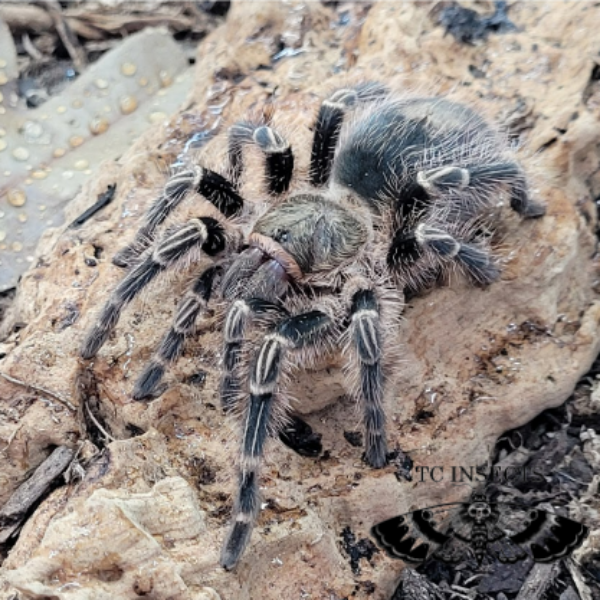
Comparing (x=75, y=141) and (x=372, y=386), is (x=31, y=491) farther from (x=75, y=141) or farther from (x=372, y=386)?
(x=75, y=141)

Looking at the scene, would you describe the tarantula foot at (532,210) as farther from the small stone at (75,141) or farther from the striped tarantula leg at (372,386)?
the small stone at (75,141)

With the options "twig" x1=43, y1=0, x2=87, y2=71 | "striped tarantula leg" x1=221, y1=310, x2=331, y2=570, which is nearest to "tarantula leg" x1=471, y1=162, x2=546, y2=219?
"striped tarantula leg" x1=221, y1=310, x2=331, y2=570

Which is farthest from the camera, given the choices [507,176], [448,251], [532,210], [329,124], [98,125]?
[98,125]

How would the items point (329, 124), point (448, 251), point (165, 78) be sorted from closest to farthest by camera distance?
point (448, 251) < point (329, 124) < point (165, 78)

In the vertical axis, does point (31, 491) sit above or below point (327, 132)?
below

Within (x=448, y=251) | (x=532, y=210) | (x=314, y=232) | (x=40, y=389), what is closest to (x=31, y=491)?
(x=40, y=389)

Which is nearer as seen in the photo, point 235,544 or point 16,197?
point 235,544

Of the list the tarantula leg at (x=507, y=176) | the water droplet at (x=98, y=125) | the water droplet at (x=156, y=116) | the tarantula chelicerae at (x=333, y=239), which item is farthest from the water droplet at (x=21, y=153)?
the tarantula leg at (x=507, y=176)
